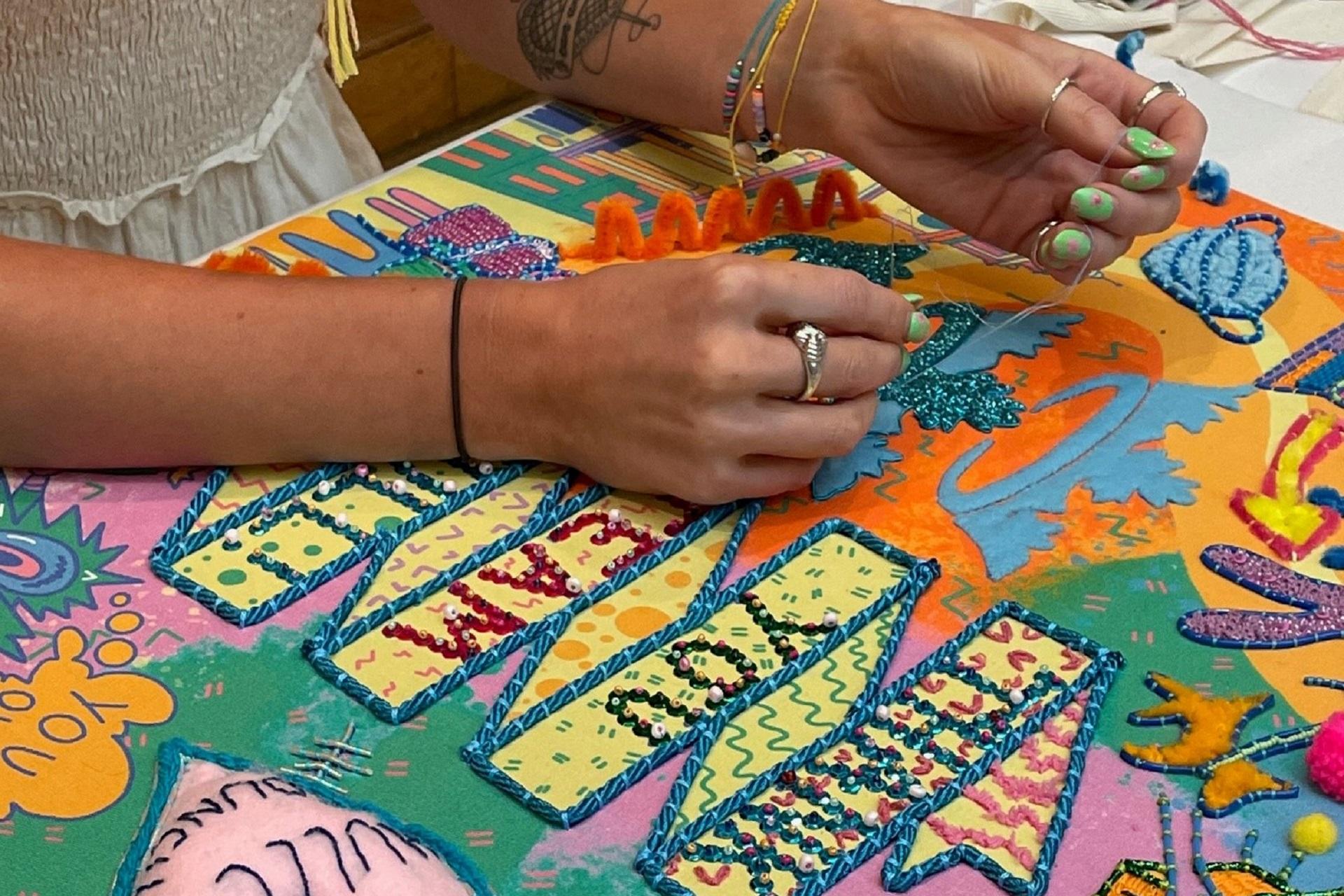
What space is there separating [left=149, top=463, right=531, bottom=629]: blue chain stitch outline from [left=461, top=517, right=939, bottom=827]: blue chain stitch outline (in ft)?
0.43

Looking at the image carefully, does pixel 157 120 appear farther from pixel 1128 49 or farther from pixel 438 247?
pixel 1128 49

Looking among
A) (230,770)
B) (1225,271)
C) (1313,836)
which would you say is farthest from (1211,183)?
(230,770)

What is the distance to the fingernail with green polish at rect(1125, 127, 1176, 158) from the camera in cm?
95

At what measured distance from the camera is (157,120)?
42.8 inches

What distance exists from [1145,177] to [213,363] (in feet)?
1.96

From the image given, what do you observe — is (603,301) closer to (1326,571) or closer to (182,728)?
(182,728)

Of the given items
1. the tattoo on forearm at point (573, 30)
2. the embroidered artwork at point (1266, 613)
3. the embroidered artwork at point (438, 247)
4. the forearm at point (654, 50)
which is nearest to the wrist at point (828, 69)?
the forearm at point (654, 50)

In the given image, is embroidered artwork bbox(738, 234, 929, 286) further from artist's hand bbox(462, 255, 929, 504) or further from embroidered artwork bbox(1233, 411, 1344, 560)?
embroidered artwork bbox(1233, 411, 1344, 560)

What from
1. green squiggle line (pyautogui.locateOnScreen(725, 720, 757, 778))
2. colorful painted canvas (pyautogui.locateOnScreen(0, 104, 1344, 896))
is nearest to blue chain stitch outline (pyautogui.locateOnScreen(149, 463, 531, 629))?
colorful painted canvas (pyautogui.locateOnScreen(0, 104, 1344, 896))

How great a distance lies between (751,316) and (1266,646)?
12.9 inches

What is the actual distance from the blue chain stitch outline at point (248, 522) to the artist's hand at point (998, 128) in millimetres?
393

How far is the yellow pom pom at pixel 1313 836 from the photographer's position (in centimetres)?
67

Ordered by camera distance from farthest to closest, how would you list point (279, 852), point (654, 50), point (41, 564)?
point (654, 50), point (41, 564), point (279, 852)

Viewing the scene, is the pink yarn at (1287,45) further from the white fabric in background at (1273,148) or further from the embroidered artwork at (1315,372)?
the embroidered artwork at (1315,372)
